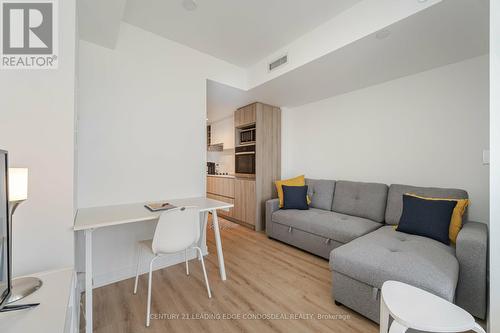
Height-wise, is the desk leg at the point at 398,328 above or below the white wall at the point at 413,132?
below

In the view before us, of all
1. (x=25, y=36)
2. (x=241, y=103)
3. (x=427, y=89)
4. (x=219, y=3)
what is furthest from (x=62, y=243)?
(x=427, y=89)

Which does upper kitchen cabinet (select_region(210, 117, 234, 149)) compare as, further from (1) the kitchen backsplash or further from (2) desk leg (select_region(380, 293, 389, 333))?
(2) desk leg (select_region(380, 293, 389, 333))

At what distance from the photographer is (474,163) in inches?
86.4

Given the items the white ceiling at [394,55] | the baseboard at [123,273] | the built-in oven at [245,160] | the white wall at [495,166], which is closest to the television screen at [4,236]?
the baseboard at [123,273]

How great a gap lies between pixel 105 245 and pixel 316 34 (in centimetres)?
308

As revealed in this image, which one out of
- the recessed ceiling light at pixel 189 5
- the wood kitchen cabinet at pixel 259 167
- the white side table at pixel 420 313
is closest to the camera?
the white side table at pixel 420 313

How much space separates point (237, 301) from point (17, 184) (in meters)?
1.68

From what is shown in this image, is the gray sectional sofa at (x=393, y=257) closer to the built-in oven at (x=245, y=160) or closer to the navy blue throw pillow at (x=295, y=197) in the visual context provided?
the navy blue throw pillow at (x=295, y=197)

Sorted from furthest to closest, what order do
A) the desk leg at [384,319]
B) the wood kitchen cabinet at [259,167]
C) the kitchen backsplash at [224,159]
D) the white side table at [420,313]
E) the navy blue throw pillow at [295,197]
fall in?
the kitchen backsplash at [224,159] → the wood kitchen cabinet at [259,167] → the navy blue throw pillow at [295,197] → the desk leg at [384,319] → the white side table at [420,313]

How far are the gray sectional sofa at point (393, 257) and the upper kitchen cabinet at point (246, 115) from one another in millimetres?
2071

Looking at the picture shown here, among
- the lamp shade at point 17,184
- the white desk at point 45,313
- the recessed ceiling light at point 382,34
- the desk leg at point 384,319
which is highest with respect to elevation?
the recessed ceiling light at point 382,34

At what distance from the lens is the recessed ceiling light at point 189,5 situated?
6.13 ft

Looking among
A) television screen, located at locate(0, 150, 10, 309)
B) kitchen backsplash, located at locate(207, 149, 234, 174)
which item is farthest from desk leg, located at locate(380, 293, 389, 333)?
kitchen backsplash, located at locate(207, 149, 234, 174)

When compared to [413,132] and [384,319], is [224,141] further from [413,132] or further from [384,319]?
[384,319]
